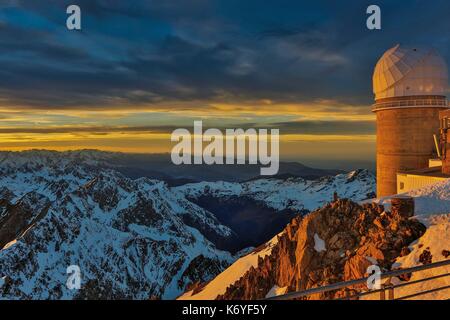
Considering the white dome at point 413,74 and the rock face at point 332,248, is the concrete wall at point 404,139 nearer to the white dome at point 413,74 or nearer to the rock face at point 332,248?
the white dome at point 413,74

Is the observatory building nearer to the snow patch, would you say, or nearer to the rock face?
the rock face

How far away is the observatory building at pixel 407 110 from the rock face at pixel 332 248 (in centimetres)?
1324

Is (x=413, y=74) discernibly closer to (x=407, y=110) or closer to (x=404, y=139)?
(x=407, y=110)

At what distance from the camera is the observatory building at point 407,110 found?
3819cm

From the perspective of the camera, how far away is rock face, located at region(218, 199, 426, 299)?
62.7 feet

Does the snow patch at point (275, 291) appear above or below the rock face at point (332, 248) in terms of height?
below

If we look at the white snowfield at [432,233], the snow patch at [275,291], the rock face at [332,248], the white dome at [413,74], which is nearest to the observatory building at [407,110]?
the white dome at [413,74]

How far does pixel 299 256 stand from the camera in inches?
1113

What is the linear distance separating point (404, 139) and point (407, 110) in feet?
9.46

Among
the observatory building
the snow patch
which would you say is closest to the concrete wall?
the observatory building

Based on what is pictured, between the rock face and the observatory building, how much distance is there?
43.4 ft
